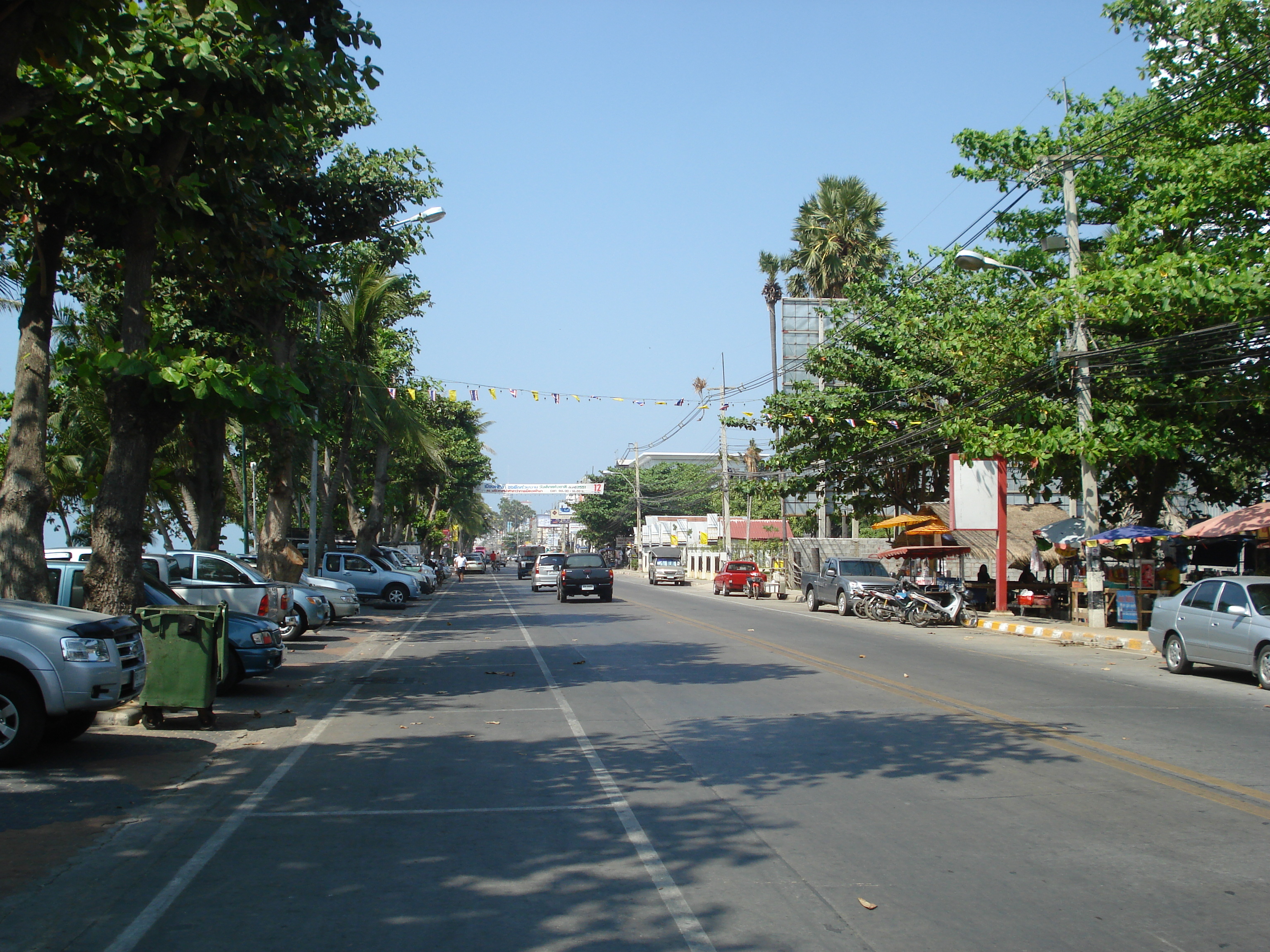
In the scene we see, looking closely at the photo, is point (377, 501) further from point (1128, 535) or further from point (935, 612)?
point (1128, 535)

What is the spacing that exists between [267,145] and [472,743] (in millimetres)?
7307

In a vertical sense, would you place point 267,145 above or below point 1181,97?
below

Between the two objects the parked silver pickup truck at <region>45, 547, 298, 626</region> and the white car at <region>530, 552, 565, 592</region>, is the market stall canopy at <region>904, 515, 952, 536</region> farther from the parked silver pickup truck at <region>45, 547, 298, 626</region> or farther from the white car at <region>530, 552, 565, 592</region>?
the parked silver pickup truck at <region>45, 547, 298, 626</region>

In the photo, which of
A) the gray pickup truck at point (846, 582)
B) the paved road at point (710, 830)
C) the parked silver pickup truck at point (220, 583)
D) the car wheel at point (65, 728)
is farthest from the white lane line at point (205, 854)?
A: the gray pickup truck at point (846, 582)

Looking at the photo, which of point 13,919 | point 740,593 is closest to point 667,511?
point 740,593

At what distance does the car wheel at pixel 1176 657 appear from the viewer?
15742mm

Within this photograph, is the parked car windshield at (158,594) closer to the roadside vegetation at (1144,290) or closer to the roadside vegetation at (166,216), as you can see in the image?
the roadside vegetation at (166,216)

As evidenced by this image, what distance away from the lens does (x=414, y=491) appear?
68.9 meters

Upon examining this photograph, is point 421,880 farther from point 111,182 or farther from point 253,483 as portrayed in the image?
point 253,483

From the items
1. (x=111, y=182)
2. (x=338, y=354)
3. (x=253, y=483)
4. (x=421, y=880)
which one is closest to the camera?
(x=421, y=880)

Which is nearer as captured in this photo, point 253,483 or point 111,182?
point 111,182

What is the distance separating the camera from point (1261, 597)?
47.3ft

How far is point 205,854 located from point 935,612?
2327 centimetres

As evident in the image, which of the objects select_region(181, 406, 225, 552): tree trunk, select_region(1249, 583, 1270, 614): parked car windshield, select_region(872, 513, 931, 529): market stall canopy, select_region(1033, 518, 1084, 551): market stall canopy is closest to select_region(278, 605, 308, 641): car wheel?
select_region(181, 406, 225, 552): tree trunk
